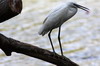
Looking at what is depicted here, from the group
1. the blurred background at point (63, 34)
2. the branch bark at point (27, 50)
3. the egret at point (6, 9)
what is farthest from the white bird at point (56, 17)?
the blurred background at point (63, 34)

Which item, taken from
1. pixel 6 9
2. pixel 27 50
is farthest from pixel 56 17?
pixel 6 9

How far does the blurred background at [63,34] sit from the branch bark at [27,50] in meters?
4.08

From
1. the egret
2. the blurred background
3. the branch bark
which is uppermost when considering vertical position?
the egret

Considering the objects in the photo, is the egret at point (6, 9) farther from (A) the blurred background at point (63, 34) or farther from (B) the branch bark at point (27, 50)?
(A) the blurred background at point (63, 34)

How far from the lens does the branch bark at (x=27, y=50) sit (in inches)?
177

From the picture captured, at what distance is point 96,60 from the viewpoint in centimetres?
916

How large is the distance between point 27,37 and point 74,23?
1.77 metres

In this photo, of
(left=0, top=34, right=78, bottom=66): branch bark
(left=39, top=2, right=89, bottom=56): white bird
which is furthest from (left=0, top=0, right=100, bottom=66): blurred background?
(left=0, top=34, right=78, bottom=66): branch bark

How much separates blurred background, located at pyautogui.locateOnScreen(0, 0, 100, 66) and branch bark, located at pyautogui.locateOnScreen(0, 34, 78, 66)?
408cm

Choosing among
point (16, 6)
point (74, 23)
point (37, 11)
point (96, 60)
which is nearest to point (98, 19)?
point (74, 23)

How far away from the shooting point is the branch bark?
14.7 ft

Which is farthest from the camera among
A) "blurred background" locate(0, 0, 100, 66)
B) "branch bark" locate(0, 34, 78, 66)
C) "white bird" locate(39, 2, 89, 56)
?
"blurred background" locate(0, 0, 100, 66)

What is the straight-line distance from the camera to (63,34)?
1119 centimetres

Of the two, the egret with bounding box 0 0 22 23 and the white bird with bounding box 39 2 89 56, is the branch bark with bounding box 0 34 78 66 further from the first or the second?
the white bird with bounding box 39 2 89 56
